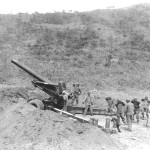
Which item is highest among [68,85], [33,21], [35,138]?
[33,21]

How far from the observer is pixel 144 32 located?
33156 mm

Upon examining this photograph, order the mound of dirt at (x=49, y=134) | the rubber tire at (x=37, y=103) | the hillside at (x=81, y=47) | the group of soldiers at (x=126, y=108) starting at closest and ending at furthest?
1. the mound of dirt at (x=49, y=134)
2. the group of soldiers at (x=126, y=108)
3. the rubber tire at (x=37, y=103)
4. the hillside at (x=81, y=47)

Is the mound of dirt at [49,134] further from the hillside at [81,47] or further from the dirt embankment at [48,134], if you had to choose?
the hillside at [81,47]

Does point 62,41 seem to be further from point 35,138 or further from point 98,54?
point 35,138

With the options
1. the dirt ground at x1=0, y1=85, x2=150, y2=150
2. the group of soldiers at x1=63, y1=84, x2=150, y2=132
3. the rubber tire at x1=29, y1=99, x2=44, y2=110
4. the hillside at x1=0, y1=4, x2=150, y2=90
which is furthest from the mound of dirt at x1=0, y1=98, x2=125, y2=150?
the hillside at x1=0, y1=4, x2=150, y2=90

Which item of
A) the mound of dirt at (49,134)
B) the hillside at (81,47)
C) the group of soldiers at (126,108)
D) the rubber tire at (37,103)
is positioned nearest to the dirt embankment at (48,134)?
the mound of dirt at (49,134)

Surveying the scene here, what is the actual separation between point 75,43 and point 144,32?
8479mm

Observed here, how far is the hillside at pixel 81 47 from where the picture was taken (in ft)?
78.2

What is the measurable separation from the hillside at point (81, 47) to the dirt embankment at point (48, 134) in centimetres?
1134

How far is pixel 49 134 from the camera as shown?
9.42 metres

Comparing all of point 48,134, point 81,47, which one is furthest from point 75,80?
point 48,134

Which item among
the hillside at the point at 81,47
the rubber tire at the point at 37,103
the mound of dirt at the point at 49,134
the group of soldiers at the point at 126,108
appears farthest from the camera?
the hillside at the point at 81,47

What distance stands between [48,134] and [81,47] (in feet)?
67.1

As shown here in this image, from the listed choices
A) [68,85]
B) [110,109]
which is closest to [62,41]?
[68,85]
